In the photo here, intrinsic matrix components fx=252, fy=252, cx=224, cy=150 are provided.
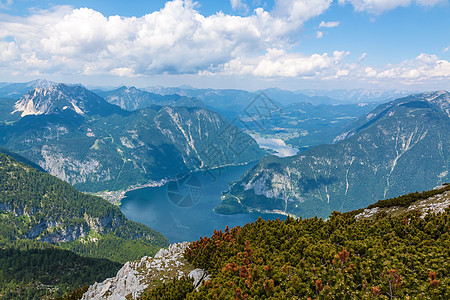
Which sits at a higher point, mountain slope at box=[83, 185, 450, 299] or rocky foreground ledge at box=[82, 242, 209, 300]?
mountain slope at box=[83, 185, 450, 299]

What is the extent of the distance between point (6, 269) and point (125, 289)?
5058 inches

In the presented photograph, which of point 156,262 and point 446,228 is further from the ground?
A: point 446,228

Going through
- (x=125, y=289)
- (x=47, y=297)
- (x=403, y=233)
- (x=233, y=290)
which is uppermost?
(x=403, y=233)

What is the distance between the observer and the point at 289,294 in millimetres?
20703

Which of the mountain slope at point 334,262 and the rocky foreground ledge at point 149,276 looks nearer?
the mountain slope at point 334,262

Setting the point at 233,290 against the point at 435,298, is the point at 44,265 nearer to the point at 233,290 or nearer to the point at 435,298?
the point at 233,290

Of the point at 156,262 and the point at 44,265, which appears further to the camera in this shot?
the point at 44,265

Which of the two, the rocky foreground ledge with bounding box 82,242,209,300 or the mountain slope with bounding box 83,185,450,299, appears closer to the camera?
the mountain slope with bounding box 83,185,450,299

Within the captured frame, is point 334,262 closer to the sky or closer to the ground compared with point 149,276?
closer to the sky

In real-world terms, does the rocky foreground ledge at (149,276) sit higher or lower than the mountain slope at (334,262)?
lower

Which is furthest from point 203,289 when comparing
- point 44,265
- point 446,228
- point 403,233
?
point 44,265

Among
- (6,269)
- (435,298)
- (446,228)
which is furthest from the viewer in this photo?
(6,269)

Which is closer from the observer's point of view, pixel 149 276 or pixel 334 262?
pixel 334 262

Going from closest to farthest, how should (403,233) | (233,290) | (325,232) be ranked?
1. (233,290)
2. (403,233)
3. (325,232)
